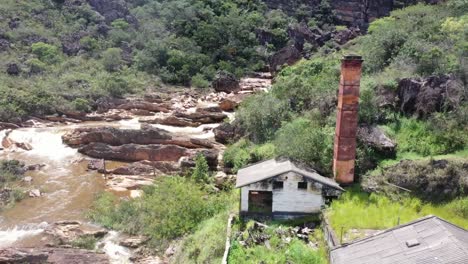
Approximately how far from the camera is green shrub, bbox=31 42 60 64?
176ft

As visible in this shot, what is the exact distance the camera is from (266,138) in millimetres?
28391

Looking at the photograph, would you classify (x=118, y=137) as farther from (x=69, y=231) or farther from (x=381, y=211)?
(x=381, y=211)

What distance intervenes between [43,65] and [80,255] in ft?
121

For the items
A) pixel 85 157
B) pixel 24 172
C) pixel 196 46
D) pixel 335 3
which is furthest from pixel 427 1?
pixel 24 172

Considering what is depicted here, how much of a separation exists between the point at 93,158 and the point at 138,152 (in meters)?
3.20

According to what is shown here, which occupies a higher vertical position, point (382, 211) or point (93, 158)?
point (382, 211)

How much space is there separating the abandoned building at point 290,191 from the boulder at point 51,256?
21.5ft

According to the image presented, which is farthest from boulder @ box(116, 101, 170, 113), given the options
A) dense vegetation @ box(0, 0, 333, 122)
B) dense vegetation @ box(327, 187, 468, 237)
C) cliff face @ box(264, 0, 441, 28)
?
cliff face @ box(264, 0, 441, 28)

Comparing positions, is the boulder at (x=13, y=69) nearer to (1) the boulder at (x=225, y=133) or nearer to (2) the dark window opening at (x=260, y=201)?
(1) the boulder at (x=225, y=133)

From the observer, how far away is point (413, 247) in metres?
12.1

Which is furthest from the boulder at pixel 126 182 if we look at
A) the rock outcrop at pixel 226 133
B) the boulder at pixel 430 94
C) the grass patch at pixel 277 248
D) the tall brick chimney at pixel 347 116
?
the boulder at pixel 430 94

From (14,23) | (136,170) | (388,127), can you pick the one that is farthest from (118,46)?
(388,127)

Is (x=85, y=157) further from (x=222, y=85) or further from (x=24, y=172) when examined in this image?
(x=222, y=85)

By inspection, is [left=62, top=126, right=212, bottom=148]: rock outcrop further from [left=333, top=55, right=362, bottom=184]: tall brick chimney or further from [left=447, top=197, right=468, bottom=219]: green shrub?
→ [left=447, top=197, right=468, bottom=219]: green shrub
